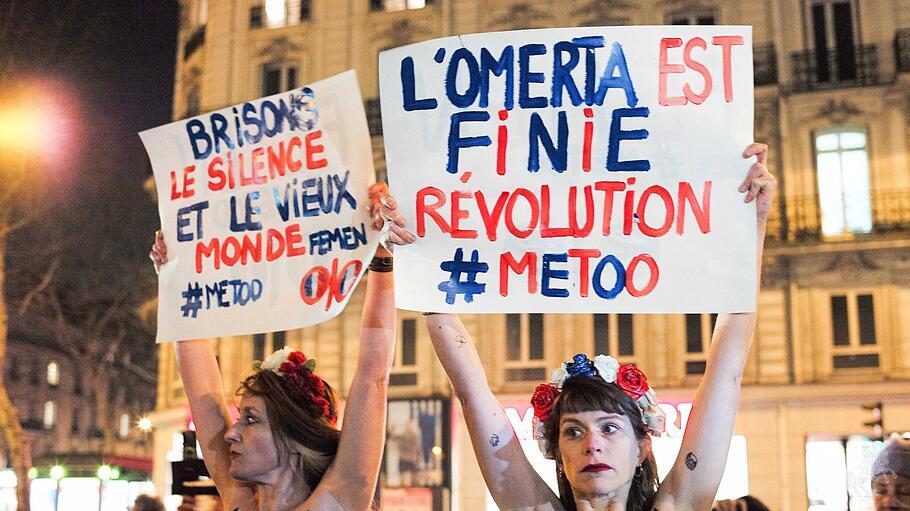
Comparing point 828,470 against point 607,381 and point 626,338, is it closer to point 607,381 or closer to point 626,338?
point 626,338

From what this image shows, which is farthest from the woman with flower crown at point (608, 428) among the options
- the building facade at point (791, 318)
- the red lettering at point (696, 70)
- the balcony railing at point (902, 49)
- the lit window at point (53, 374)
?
the lit window at point (53, 374)

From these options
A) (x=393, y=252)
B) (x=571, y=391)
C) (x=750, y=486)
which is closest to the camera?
(x=571, y=391)

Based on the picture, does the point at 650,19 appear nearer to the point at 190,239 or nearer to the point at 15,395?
the point at 190,239

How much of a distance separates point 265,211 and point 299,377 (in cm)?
74

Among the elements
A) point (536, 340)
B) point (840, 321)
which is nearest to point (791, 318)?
point (840, 321)

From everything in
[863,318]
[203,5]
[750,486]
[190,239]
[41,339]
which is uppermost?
[203,5]

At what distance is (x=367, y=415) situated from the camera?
144 inches

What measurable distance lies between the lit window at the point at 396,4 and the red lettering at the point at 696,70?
2131cm

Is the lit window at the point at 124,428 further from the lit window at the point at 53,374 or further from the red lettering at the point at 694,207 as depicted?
the red lettering at the point at 694,207

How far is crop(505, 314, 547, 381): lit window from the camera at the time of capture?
22.2 m

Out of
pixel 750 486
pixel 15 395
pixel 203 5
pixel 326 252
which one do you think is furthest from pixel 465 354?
pixel 15 395

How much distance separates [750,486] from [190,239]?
17617mm

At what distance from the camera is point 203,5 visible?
28000 mm

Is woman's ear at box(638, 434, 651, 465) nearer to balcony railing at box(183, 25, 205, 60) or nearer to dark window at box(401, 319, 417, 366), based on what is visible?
dark window at box(401, 319, 417, 366)
